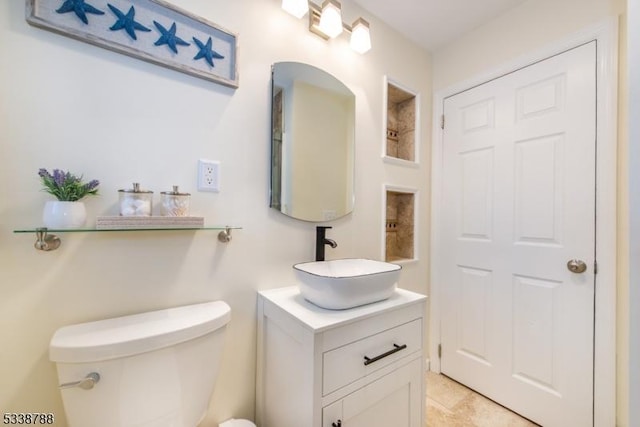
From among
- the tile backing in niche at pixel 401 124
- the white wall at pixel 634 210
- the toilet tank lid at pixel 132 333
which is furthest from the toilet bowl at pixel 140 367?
the tile backing in niche at pixel 401 124

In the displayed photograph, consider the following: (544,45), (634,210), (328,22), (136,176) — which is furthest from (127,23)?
(544,45)

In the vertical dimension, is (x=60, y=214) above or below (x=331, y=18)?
below

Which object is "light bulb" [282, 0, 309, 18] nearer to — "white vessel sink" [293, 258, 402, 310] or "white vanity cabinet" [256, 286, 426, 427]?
"white vessel sink" [293, 258, 402, 310]

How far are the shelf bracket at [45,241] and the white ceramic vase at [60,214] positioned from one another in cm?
3

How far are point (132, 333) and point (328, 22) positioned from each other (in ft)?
4.85

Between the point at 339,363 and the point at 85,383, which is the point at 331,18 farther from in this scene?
the point at 85,383

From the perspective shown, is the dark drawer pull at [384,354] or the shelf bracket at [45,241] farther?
the dark drawer pull at [384,354]

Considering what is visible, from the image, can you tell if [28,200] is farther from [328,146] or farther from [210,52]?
[328,146]

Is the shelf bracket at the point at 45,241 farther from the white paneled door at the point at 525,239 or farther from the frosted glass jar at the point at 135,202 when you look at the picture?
the white paneled door at the point at 525,239

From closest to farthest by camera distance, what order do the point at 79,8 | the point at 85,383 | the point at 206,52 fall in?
1. the point at 85,383
2. the point at 79,8
3. the point at 206,52

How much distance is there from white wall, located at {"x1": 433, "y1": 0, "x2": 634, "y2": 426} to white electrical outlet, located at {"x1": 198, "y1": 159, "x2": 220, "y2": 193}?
1475 mm

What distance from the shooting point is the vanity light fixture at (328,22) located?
1.19 metres

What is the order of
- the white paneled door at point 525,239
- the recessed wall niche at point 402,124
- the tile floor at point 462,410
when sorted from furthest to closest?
1. the recessed wall niche at point 402,124
2. the tile floor at point 462,410
3. the white paneled door at point 525,239

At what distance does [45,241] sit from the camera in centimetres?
75
